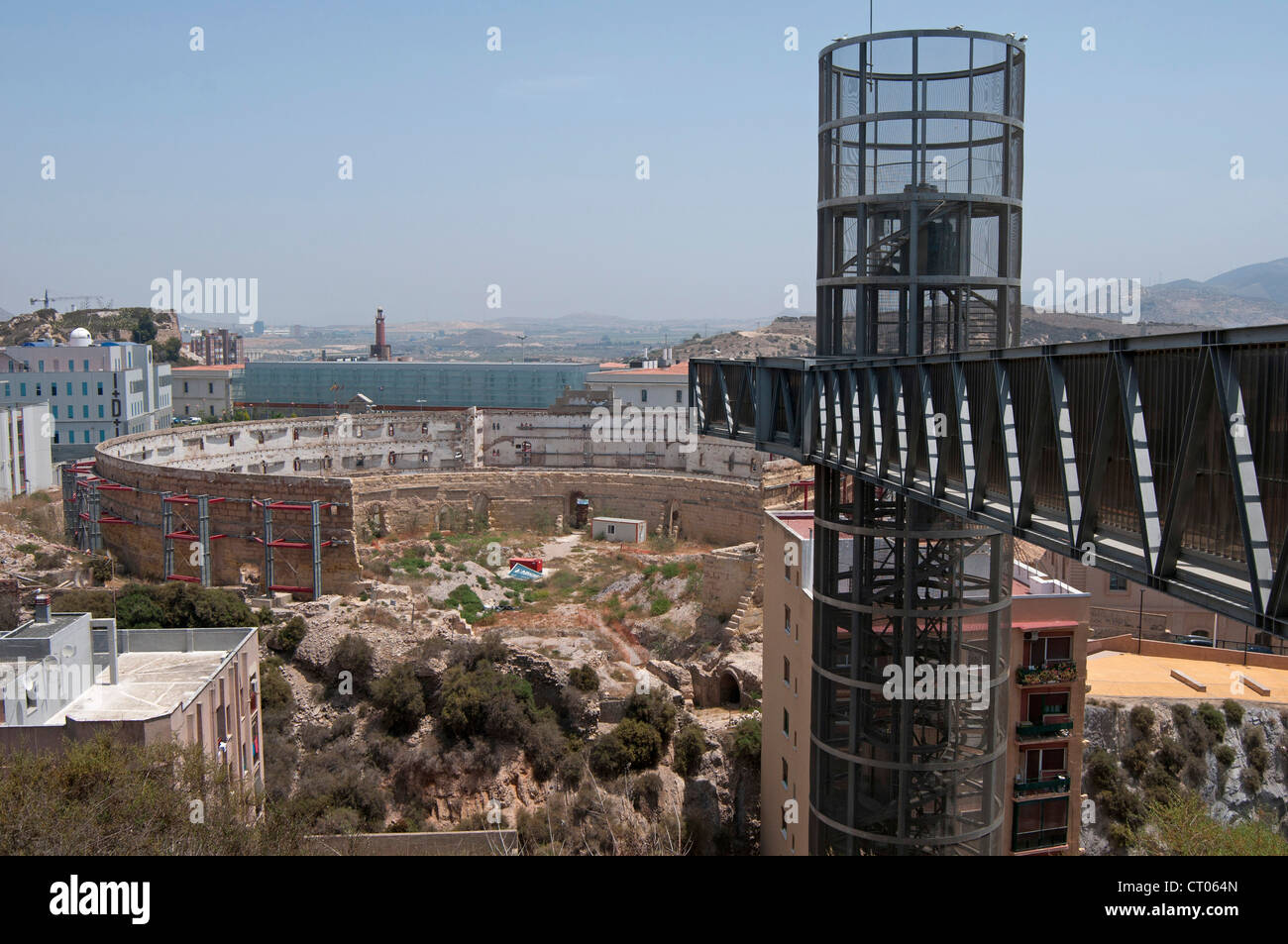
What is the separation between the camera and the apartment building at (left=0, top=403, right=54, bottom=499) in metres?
42.9

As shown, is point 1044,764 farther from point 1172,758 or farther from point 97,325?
point 97,325

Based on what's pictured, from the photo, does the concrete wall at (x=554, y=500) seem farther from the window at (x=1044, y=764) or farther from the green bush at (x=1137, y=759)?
the window at (x=1044, y=764)

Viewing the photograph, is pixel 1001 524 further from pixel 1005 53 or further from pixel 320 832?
pixel 320 832

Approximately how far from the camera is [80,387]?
57.1 metres

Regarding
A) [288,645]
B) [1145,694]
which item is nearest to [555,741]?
[288,645]

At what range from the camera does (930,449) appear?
Answer: 8617 millimetres

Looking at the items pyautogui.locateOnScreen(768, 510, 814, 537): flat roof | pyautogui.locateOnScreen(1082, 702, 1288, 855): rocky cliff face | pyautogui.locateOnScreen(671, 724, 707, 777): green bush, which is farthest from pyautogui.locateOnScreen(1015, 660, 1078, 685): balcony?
pyautogui.locateOnScreen(1082, 702, 1288, 855): rocky cliff face

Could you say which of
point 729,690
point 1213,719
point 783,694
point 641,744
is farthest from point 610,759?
point 1213,719

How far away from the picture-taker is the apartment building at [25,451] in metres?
42.9

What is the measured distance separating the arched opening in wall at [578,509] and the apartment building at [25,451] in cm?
2228

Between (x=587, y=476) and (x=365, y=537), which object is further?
(x=587, y=476)

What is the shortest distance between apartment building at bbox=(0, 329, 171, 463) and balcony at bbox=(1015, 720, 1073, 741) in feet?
163

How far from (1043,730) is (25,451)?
1695 inches

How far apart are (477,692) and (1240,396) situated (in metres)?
17.6
